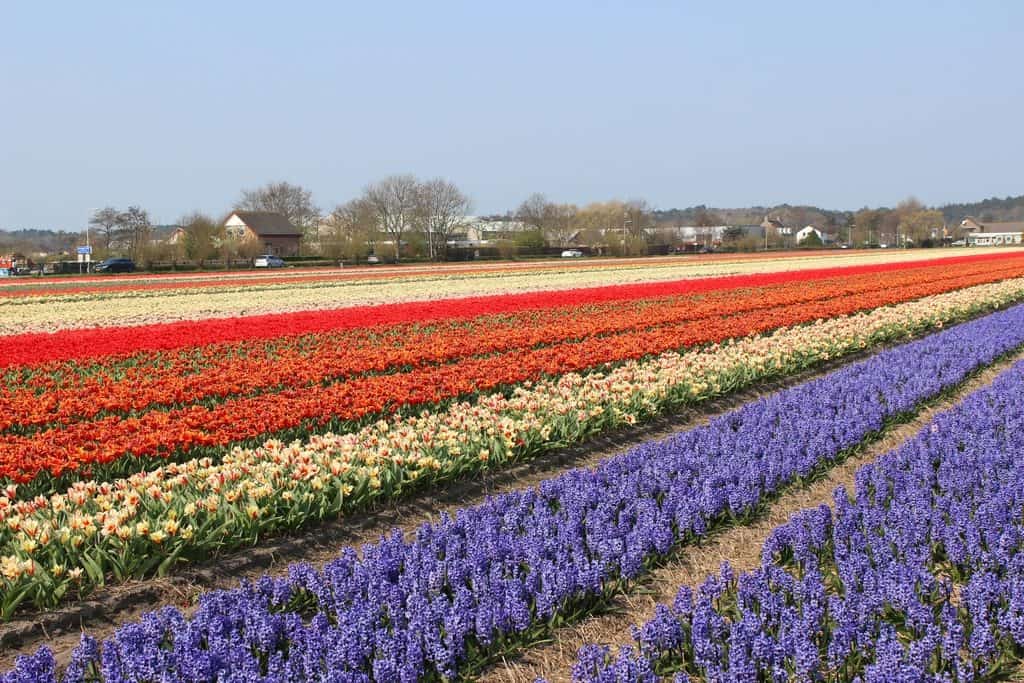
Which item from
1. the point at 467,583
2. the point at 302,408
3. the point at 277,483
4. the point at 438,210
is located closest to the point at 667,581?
the point at 467,583

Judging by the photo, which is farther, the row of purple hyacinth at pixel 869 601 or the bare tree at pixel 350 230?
the bare tree at pixel 350 230

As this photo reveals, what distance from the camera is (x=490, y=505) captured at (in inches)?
261

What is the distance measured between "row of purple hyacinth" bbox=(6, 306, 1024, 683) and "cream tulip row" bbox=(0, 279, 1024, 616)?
94cm

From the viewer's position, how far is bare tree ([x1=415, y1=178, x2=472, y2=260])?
93.8 m

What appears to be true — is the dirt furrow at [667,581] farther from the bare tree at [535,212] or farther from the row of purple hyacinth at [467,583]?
the bare tree at [535,212]

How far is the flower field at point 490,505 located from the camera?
4.49m

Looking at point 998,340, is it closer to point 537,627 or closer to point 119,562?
point 537,627

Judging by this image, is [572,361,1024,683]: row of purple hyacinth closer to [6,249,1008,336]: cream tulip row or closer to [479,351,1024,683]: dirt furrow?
[479,351,1024,683]: dirt furrow

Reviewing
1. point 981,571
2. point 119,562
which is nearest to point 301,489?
point 119,562

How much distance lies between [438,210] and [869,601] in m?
93.5

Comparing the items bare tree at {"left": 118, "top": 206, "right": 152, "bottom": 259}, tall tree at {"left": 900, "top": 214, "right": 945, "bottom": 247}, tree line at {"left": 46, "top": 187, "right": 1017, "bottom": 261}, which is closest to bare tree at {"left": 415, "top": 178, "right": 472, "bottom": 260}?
tree line at {"left": 46, "top": 187, "right": 1017, "bottom": 261}

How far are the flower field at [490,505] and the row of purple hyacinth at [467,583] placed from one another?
18 millimetres

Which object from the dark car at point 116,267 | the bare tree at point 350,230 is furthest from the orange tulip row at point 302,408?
the bare tree at point 350,230

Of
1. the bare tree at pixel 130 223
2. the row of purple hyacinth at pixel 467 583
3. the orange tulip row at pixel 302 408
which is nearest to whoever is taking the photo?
Answer: the row of purple hyacinth at pixel 467 583
